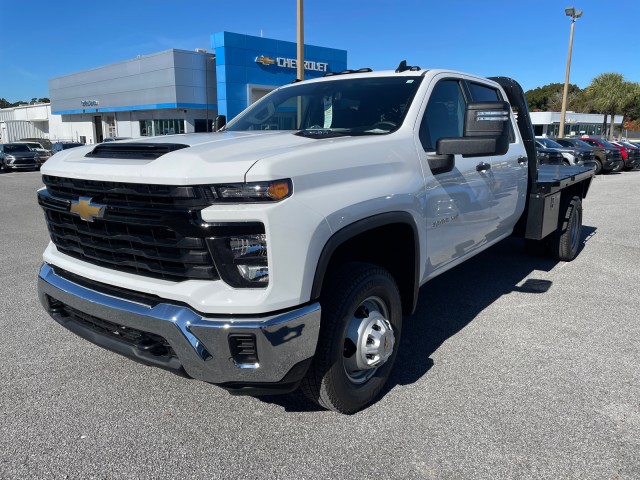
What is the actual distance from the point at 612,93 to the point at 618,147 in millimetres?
34344

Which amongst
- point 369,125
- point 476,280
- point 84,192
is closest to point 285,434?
point 84,192

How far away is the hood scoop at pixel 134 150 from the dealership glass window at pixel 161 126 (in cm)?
3176

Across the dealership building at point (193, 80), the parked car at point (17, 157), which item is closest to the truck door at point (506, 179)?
the dealership building at point (193, 80)

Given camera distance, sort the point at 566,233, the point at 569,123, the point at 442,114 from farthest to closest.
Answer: the point at 569,123, the point at 566,233, the point at 442,114

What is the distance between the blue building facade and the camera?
97.3 ft

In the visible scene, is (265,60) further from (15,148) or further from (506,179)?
(506,179)

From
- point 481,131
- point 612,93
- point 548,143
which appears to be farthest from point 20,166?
point 612,93

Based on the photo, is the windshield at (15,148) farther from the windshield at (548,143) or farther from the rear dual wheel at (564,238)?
the rear dual wheel at (564,238)

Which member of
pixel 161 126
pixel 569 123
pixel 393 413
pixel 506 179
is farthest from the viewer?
pixel 569 123

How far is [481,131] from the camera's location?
122 inches

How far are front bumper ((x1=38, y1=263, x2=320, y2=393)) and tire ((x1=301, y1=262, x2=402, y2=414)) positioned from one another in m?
0.20

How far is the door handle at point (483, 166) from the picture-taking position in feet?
12.8

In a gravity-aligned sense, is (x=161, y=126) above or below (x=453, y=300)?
above

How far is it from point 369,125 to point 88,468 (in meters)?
2.62
